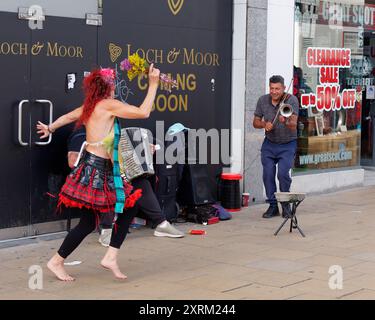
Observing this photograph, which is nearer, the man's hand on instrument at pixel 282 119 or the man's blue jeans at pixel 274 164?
the man's hand on instrument at pixel 282 119

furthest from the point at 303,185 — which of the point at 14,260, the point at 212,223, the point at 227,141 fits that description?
the point at 14,260

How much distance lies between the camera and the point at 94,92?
20.7 feet

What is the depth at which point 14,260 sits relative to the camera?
720 cm

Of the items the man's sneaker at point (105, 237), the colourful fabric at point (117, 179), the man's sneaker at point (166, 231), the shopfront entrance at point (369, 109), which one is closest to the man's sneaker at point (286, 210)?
the man's sneaker at point (166, 231)

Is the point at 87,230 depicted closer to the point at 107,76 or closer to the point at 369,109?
the point at 107,76

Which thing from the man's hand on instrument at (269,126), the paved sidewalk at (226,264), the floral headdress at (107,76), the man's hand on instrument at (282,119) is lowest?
the paved sidewalk at (226,264)

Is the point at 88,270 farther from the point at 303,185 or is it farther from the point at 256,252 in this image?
the point at 303,185

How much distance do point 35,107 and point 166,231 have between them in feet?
6.35

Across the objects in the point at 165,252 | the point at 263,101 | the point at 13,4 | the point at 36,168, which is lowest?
the point at 165,252

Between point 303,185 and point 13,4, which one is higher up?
point 13,4

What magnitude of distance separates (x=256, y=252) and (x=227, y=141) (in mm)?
2901

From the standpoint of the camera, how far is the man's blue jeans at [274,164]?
30.9 feet

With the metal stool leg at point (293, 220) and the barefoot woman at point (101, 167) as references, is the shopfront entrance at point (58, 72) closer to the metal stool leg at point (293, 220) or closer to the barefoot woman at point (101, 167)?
the barefoot woman at point (101, 167)

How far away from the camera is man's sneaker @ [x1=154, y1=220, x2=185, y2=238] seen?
326 inches
